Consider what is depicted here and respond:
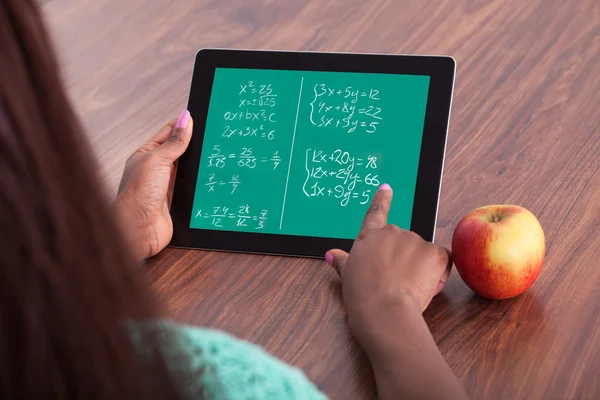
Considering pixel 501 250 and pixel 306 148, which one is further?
pixel 306 148

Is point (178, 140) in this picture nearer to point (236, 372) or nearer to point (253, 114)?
point (253, 114)

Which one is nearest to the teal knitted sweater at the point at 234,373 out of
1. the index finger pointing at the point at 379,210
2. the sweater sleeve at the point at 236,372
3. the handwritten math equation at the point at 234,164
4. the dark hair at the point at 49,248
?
the sweater sleeve at the point at 236,372

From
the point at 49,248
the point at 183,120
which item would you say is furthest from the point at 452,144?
the point at 49,248

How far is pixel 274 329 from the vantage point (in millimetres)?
1104

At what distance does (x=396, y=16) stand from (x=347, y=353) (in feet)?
2.39

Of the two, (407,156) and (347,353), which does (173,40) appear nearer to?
(407,156)

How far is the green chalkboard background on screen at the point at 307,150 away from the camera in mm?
1199

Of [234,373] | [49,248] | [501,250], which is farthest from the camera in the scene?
[501,250]

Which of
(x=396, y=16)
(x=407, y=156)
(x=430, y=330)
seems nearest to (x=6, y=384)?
(x=430, y=330)

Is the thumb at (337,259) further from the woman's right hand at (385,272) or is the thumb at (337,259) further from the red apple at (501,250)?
the red apple at (501,250)

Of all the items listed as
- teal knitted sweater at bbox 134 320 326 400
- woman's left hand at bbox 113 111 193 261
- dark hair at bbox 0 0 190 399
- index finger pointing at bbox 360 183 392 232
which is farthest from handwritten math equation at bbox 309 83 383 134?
dark hair at bbox 0 0 190 399

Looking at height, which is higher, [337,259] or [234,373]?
[234,373]

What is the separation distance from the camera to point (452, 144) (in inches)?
50.8

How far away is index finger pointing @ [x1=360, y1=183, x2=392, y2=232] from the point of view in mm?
1130
